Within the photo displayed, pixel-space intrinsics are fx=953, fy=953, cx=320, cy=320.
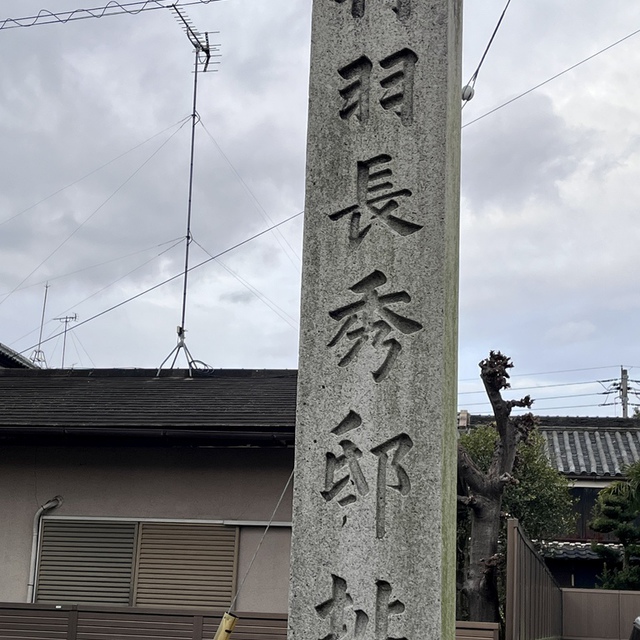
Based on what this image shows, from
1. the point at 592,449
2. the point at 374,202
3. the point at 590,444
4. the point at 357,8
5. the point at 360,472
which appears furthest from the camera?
the point at 590,444

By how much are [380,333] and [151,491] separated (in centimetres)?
569

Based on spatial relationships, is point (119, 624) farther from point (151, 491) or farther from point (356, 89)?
point (356, 89)

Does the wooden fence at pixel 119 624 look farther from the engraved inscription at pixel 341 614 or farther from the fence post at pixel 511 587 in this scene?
the engraved inscription at pixel 341 614

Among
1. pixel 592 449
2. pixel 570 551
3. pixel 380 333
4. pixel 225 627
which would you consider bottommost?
pixel 225 627

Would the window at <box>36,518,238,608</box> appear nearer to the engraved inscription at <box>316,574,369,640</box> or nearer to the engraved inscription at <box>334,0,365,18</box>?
the engraved inscription at <box>316,574,369,640</box>

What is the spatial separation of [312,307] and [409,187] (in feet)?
2.42

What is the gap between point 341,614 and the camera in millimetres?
4285

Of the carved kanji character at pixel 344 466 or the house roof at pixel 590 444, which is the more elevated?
the house roof at pixel 590 444

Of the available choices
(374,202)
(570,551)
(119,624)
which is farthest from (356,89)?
(570,551)

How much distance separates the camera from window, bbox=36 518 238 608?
9188 mm

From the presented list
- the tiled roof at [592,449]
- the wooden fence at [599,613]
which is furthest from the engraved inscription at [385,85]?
the tiled roof at [592,449]

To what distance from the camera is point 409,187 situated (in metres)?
4.52

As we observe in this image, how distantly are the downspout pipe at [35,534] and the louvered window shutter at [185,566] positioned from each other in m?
0.97

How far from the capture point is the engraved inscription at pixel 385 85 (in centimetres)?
465
